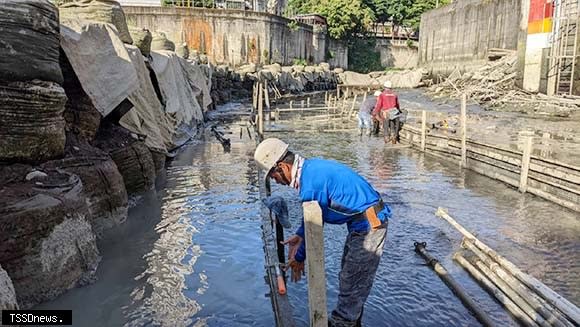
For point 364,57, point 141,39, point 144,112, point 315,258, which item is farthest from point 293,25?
point 315,258

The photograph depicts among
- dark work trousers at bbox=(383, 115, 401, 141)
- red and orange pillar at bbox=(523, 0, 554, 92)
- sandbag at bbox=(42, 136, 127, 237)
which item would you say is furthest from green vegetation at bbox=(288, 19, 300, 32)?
sandbag at bbox=(42, 136, 127, 237)

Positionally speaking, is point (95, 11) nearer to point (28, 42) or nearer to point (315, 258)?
point (28, 42)

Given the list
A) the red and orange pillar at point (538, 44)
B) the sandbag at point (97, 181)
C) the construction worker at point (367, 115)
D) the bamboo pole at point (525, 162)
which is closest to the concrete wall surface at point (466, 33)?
the red and orange pillar at point (538, 44)

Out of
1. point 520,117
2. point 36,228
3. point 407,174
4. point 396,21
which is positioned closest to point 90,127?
point 36,228

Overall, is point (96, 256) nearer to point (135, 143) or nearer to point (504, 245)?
point (135, 143)

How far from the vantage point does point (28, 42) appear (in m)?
4.99

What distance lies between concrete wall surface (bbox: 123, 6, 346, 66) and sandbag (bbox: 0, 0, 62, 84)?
112 ft

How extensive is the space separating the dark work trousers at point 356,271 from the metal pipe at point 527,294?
1.60 m

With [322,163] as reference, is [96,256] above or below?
below

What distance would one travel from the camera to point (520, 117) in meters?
20.6

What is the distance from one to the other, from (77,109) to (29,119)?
196 cm

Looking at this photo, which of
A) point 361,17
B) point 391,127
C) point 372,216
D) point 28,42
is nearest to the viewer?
point 372,216

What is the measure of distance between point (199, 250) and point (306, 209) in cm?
412

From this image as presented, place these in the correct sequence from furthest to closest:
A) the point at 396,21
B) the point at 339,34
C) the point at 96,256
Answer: the point at 396,21
the point at 339,34
the point at 96,256
